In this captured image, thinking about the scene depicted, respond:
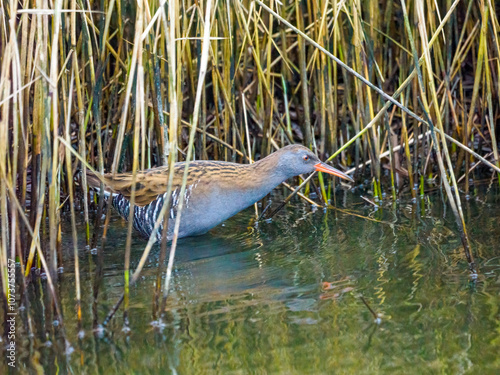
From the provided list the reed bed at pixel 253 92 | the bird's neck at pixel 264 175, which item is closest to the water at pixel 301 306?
the reed bed at pixel 253 92

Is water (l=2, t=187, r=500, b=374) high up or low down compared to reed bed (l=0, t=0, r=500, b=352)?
down

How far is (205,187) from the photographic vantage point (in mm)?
4500

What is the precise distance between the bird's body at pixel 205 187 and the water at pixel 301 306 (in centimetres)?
20

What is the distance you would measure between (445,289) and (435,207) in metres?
1.71

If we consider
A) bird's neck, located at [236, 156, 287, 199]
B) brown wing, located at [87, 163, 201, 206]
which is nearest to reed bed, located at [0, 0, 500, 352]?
brown wing, located at [87, 163, 201, 206]

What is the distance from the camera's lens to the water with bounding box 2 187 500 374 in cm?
273

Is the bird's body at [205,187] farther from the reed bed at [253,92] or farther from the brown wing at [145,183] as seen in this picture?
the reed bed at [253,92]

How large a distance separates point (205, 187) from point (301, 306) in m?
1.46

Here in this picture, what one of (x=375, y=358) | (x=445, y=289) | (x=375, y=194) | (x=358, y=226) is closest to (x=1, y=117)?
(x=375, y=358)

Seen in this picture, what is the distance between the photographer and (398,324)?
9.82ft

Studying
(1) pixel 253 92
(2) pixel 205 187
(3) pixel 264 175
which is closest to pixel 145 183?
(2) pixel 205 187

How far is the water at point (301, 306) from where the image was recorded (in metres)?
2.73

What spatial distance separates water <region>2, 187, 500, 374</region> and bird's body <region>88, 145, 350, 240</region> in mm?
201

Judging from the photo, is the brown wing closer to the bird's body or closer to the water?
the bird's body
